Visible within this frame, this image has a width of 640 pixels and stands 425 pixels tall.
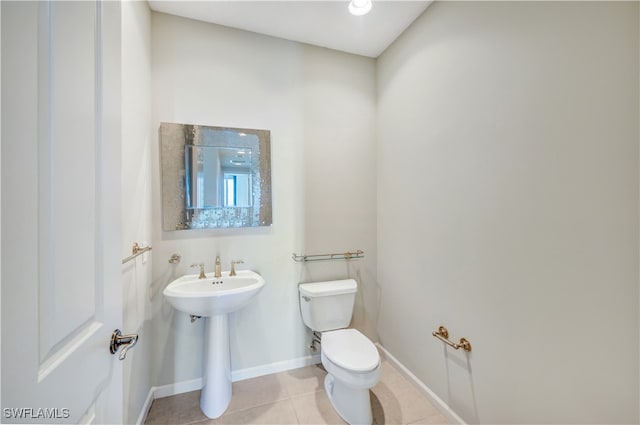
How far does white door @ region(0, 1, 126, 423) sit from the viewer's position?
0.43 m

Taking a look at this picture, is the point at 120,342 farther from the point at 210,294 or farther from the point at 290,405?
the point at 290,405

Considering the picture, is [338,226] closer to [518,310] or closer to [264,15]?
[518,310]

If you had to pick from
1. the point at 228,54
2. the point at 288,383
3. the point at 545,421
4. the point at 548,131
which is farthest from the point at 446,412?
the point at 228,54

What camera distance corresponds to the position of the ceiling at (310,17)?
1613 millimetres

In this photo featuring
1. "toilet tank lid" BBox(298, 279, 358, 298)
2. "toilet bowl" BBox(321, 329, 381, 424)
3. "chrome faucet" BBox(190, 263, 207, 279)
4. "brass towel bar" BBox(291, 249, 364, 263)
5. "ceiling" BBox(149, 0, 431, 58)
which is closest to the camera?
"toilet bowl" BBox(321, 329, 381, 424)

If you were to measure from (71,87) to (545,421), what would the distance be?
201 centimetres

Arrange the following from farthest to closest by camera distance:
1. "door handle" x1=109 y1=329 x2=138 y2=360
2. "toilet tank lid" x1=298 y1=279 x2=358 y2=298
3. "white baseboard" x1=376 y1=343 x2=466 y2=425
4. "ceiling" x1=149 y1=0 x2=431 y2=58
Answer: "toilet tank lid" x1=298 y1=279 x2=358 y2=298, "ceiling" x1=149 y1=0 x2=431 y2=58, "white baseboard" x1=376 y1=343 x2=466 y2=425, "door handle" x1=109 y1=329 x2=138 y2=360

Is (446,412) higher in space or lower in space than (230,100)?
lower

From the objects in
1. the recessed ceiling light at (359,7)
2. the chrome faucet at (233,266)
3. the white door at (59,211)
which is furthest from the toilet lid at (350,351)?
the recessed ceiling light at (359,7)

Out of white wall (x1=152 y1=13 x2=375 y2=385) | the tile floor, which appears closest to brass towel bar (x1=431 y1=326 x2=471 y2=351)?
the tile floor

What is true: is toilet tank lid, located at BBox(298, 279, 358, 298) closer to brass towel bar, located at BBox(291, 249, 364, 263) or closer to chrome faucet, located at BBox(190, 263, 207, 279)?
brass towel bar, located at BBox(291, 249, 364, 263)

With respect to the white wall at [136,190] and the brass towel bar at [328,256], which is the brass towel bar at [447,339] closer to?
the brass towel bar at [328,256]

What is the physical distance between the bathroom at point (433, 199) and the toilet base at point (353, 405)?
50 cm

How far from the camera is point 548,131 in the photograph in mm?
1050
